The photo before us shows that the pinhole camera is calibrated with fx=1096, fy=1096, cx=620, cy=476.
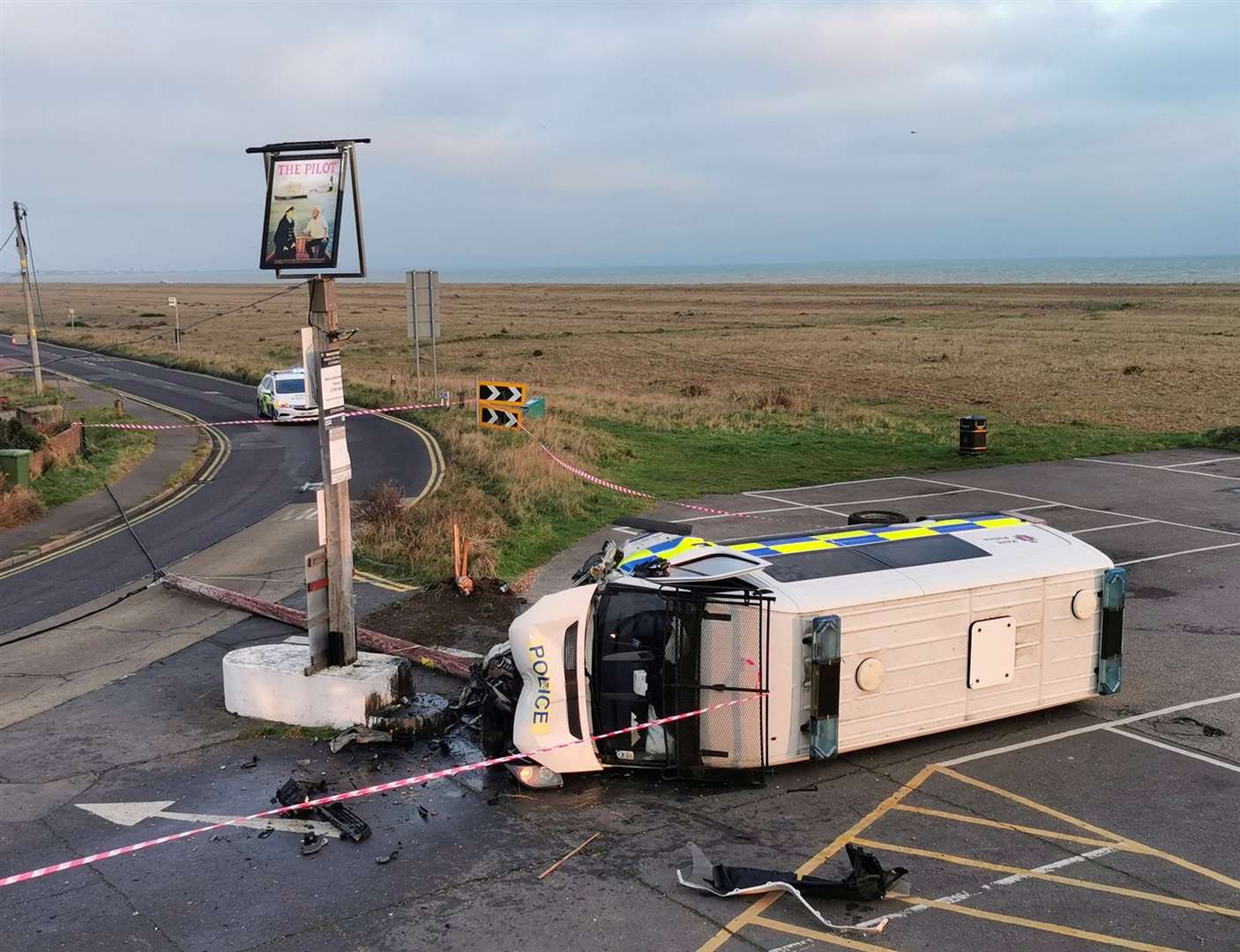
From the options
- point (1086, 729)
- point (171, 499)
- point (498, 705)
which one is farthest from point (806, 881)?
point (171, 499)

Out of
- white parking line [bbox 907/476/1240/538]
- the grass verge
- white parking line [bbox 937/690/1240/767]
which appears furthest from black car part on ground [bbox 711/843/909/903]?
the grass verge

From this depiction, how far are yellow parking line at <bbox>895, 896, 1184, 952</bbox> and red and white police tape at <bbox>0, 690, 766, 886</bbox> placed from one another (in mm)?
2026

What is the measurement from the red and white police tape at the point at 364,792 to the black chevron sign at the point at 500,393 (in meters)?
14.0

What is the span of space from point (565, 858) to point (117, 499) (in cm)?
1737

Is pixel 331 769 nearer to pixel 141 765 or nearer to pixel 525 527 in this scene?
pixel 141 765

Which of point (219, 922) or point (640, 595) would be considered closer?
point (219, 922)

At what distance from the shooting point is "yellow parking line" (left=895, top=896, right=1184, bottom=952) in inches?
263

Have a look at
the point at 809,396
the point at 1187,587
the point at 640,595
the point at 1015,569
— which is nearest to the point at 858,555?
the point at 1015,569

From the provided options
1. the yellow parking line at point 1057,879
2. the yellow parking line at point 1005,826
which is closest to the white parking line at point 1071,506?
the yellow parking line at point 1005,826

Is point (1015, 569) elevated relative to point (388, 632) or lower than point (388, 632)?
elevated

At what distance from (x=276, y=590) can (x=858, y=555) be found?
9221mm

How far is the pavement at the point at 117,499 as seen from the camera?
18.8 meters

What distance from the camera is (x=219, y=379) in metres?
46.6

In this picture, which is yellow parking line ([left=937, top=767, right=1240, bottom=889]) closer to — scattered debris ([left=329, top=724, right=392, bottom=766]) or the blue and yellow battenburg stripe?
the blue and yellow battenburg stripe
